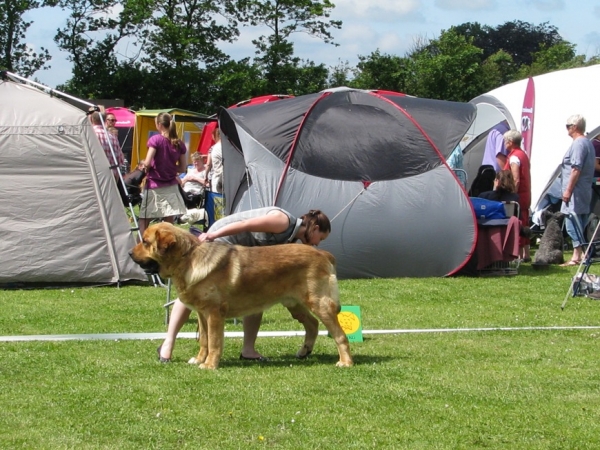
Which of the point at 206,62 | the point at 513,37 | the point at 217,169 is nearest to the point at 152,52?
the point at 206,62

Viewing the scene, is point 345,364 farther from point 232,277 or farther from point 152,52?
point 152,52

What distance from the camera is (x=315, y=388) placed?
5.63 metres

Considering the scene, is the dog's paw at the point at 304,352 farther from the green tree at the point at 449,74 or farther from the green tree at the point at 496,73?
the green tree at the point at 496,73

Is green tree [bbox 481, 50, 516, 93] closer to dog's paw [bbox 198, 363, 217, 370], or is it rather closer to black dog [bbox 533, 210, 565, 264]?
black dog [bbox 533, 210, 565, 264]

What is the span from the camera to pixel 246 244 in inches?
265

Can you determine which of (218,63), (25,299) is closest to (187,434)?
(25,299)

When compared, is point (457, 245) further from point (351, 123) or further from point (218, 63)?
point (218, 63)

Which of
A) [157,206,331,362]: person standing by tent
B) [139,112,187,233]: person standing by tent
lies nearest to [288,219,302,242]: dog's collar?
[157,206,331,362]: person standing by tent

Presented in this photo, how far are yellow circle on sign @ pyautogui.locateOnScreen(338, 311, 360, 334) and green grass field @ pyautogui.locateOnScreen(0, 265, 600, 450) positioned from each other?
17 cm

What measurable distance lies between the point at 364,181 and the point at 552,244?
3.16 metres

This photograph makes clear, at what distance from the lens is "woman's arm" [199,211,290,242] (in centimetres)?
636

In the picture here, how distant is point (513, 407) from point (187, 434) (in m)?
1.93

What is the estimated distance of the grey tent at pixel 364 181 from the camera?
10992 mm

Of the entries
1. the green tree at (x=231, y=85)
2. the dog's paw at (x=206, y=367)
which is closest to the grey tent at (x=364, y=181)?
the dog's paw at (x=206, y=367)
